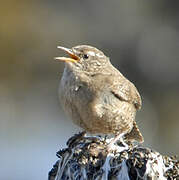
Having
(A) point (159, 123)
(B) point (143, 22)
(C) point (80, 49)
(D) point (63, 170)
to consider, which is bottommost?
(D) point (63, 170)

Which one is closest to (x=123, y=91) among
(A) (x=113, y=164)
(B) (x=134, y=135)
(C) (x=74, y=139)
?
(B) (x=134, y=135)

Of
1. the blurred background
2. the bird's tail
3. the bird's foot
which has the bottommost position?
the bird's foot

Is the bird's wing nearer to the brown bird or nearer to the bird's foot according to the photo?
the brown bird

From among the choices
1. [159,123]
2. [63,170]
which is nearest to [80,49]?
[63,170]

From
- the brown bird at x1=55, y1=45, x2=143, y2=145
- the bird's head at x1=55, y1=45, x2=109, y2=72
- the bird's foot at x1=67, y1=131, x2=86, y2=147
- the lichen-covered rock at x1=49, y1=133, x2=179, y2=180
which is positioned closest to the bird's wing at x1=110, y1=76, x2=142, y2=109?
the brown bird at x1=55, y1=45, x2=143, y2=145

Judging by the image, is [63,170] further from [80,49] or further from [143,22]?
[143,22]

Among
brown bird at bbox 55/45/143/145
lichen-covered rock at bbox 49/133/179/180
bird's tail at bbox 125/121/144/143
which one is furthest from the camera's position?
bird's tail at bbox 125/121/144/143

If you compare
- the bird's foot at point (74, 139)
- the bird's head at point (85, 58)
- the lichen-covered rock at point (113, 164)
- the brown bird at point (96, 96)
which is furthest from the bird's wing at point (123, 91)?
the lichen-covered rock at point (113, 164)

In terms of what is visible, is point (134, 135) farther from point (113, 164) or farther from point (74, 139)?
point (113, 164)
